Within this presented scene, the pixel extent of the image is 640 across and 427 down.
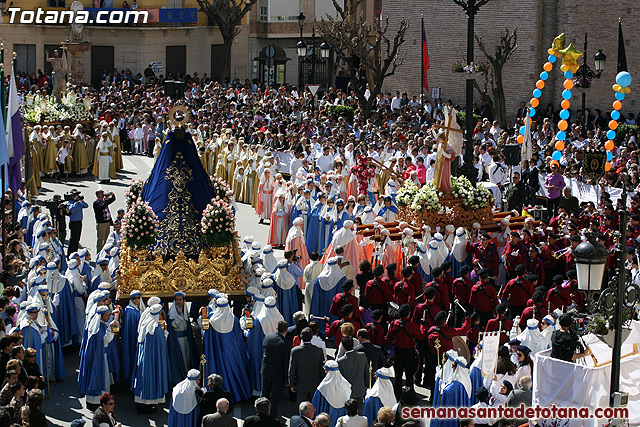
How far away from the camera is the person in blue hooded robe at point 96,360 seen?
12703mm

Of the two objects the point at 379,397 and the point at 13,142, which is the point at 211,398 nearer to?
the point at 379,397

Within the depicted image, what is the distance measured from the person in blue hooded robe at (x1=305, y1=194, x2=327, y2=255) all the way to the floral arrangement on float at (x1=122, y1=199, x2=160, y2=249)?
19.6ft

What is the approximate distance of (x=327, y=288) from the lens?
15.3 m

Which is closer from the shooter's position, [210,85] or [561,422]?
[561,422]

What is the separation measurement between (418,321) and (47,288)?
192 inches

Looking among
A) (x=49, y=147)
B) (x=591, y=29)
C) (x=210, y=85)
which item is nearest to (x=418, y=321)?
(x=49, y=147)

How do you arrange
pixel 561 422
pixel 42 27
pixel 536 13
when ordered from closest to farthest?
pixel 561 422
pixel 536 13
pixel 42 27

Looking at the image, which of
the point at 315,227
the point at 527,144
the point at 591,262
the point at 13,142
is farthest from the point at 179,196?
the point at 527,144

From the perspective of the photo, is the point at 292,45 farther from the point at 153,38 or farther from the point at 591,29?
the point at 591,29

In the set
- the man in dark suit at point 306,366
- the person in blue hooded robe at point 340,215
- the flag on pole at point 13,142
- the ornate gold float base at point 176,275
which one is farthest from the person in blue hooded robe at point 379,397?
the flag on pole at point 13,142

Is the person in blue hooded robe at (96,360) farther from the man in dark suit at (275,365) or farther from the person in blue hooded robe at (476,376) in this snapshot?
the person in blue hooded robe at (476,376)

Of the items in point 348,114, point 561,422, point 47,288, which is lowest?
point 561,422

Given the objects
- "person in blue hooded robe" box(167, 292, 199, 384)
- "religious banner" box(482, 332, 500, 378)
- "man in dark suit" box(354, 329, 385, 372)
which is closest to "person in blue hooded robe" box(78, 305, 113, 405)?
"person in blue hooded robe" box(167, 292, 199, 384)

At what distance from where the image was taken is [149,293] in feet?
45.3
